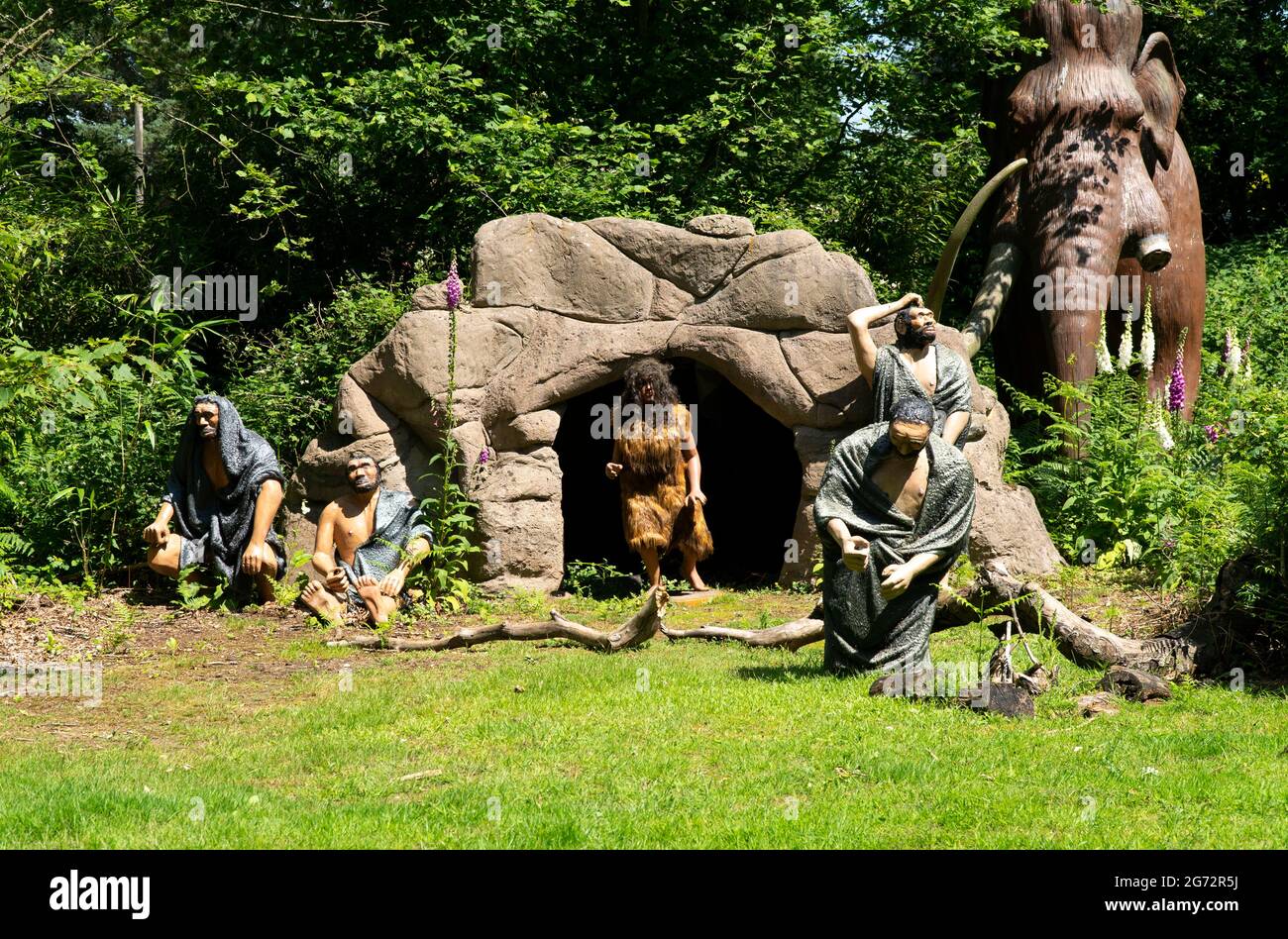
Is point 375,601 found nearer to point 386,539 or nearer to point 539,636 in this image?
point 386,539

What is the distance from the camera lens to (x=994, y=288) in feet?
42.1

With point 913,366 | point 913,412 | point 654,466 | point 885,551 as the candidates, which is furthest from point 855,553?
point 654,466

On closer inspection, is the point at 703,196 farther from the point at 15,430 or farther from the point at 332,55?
the point at 15,430

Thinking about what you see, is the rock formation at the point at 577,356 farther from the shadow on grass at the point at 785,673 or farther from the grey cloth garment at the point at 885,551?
the grey cloth garment at the point at 885,551

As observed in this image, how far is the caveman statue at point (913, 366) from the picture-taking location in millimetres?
8797

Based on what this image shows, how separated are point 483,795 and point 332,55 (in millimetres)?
10634

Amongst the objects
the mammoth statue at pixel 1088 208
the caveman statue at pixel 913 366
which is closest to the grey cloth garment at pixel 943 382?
the caveman statue at pixel 913 366

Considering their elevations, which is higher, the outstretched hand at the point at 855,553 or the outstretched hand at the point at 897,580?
the outstretched hand at the point at 855,553

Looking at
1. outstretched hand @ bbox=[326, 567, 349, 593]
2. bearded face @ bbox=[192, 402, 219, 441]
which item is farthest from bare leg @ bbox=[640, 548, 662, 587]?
bearded face @ bbox=[192, 402, 219, 441]

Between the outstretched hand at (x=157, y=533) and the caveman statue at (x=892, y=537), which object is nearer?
the caveman statue at (x=892, y=537)

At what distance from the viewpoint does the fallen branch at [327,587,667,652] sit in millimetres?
8570

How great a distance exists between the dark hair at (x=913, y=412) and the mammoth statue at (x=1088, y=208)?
192 inches

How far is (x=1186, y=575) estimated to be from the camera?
29.1 ft

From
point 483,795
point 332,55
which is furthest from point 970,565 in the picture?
point 332,55
